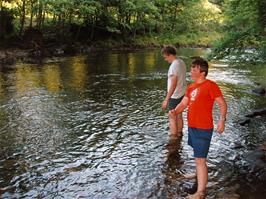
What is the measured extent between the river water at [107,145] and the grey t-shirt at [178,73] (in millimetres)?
1174

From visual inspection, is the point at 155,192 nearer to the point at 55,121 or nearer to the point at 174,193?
the point at 174,193

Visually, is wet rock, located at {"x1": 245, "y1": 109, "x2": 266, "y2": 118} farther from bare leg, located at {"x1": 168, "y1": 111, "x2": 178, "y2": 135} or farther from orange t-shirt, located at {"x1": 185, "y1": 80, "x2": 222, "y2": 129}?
orange t-shirt, located at {"x1": 185, "y1": 80, "x2": 222, "y2": 129}

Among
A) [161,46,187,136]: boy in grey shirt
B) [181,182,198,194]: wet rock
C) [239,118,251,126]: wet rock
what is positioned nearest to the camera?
[181,182,198,194]: wet rock

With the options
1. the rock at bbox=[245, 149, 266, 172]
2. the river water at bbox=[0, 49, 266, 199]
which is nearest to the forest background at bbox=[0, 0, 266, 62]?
the river water at bbox=[0, 49, 266, 199]

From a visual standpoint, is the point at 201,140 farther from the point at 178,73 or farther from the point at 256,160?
the point at 178,73

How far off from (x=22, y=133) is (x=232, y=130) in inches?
212

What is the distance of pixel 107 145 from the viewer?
897 cm

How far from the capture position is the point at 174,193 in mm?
6445

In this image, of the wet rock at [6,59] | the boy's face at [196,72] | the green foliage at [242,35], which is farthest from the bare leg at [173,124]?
the wet rock at [6,59]

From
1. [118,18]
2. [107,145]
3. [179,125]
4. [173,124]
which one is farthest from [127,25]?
[107,145]

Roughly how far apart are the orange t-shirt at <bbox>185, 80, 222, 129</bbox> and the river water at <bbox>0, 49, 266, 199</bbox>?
126cm

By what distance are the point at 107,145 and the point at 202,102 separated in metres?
3.65

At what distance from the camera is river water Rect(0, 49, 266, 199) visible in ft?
22.0

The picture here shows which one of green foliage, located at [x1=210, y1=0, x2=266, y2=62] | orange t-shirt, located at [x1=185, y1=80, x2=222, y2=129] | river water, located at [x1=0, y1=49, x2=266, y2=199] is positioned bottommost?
river water, located at [x1=0, y1=49, x2=266, y2=199]
